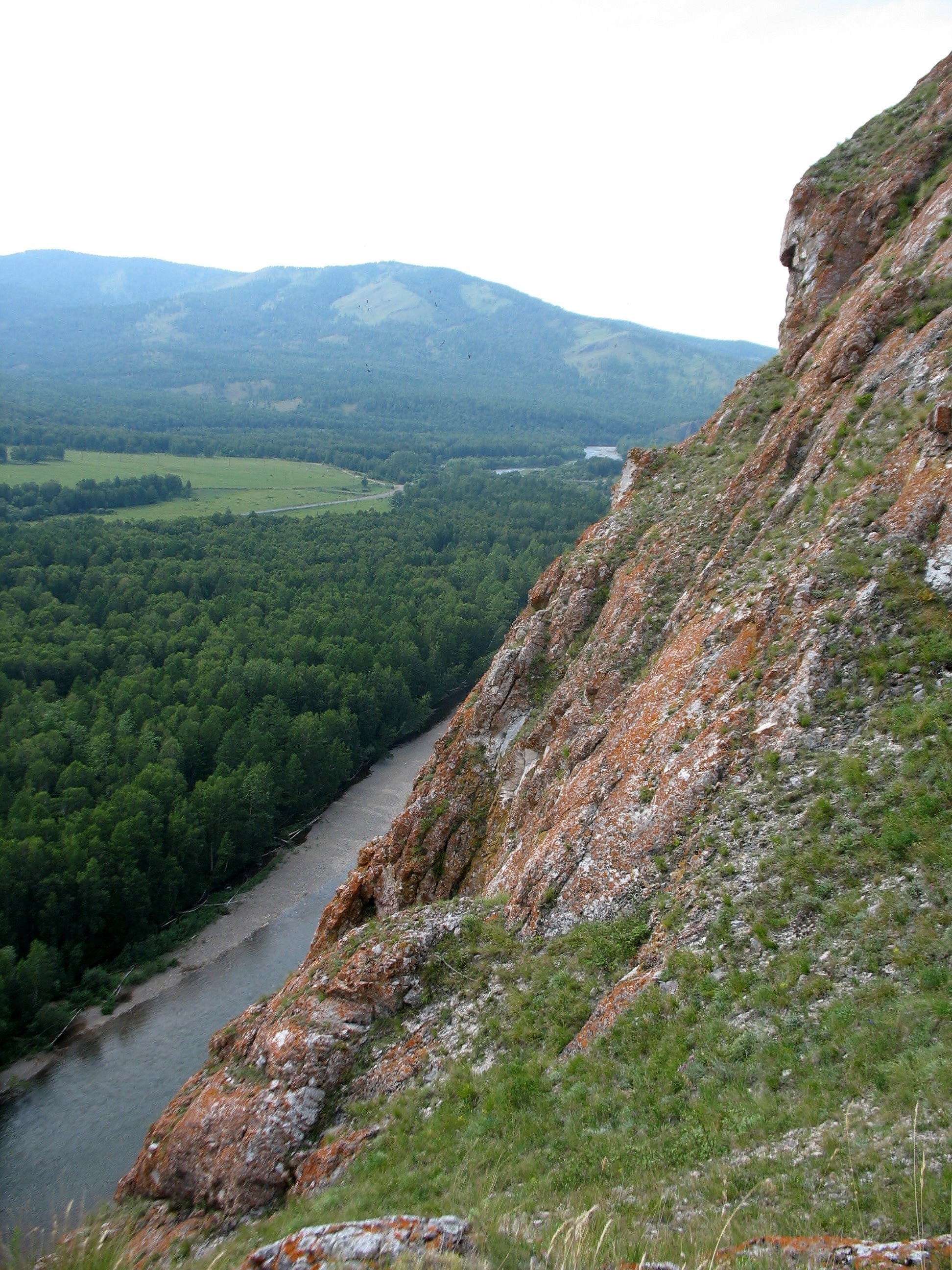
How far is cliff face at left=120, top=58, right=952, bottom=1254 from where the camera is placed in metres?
12.8

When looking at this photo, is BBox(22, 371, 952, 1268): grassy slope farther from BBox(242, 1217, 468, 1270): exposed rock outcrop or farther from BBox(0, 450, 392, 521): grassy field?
BBox(0, 450, 392, 521): grassy field

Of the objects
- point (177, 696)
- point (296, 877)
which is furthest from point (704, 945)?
point (177, 696)

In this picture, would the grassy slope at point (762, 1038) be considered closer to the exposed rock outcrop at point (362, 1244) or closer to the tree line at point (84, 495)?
the exposed rock outcrop at point (362, 1244)

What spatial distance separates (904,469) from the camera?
47.1ft

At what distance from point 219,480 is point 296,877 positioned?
133250 mm

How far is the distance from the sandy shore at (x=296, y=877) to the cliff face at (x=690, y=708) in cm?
2428

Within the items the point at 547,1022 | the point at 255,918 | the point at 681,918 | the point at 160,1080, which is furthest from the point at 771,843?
the point at 255,918

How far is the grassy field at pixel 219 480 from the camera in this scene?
5448 inches

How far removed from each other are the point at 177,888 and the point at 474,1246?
43296 millimetres

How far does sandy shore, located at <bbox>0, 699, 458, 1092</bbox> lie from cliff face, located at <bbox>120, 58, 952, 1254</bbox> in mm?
24282

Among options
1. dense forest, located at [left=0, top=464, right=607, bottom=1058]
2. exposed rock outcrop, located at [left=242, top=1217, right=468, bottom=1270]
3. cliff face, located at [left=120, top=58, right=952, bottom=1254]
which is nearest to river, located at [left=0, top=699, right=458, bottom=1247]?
dense forest, located at [left=0, top=464, right=607, bottom=1058]

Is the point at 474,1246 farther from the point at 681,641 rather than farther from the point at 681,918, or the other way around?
the point at 681,641

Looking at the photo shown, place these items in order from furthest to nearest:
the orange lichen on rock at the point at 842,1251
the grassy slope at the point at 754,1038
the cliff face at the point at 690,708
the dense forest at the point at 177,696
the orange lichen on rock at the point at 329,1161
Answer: the dense forest at the point at 177,696, the cliff face at the point at 690,708, the orange lichen on rock at the point at 329,1161, the grassy slope at the point at 754,1038, the orange lichen on rock at the point at 842,1251

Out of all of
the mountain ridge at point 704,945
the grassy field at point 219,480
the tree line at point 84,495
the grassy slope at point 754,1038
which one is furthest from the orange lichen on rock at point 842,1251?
the tree line at point 84,495
